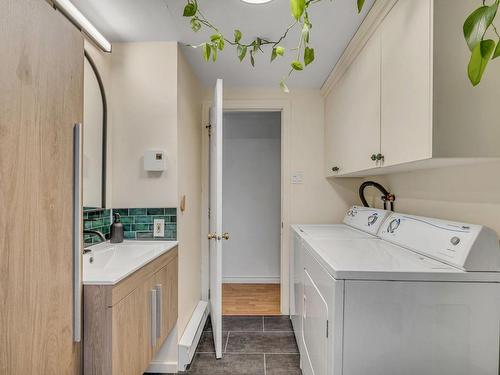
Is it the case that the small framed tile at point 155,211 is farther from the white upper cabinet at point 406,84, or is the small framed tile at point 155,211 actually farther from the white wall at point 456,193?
the white wall at point 456,193

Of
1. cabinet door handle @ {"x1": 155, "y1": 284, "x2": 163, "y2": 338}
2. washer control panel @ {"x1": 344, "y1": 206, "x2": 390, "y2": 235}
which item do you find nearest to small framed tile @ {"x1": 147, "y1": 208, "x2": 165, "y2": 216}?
cabinet door handle @ {"x1": 155, "y1": 284, "x2": 163, "y2": 338}

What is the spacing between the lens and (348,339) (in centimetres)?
105

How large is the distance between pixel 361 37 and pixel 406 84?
69 centimetres

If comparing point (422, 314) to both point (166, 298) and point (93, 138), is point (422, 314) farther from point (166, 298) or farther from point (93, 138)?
point (93, 138)

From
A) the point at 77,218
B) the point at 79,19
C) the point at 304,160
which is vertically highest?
the point at 79,19

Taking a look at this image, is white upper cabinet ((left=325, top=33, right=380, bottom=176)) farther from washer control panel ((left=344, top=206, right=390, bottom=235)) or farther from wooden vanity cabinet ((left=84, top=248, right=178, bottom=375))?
wooden vanity cabinet ((left=84, top=248, right=178, bottom=375))

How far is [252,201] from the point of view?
11.8ft

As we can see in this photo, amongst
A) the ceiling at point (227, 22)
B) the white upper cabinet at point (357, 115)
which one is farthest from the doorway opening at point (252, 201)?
the ceiling at point (227, 22)

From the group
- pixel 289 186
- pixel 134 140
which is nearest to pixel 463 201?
pixel 289 186

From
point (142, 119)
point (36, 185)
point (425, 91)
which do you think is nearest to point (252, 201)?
point (142, 119)

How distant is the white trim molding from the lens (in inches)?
54.2

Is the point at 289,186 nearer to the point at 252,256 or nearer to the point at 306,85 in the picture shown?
the point at 306,85

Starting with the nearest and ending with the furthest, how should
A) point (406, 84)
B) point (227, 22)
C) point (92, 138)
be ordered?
point (406, 84), point (227, 22), point (92, 138)

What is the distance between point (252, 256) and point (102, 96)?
2499mm
